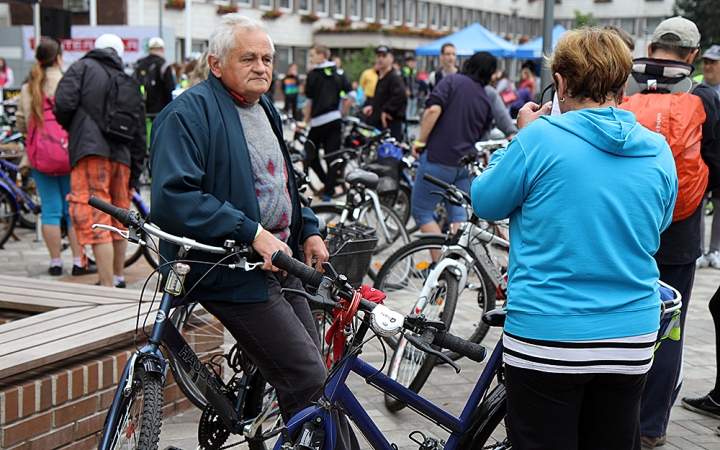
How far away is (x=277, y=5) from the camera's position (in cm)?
4800

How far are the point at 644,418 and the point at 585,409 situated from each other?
1800mm

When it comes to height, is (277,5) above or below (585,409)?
above

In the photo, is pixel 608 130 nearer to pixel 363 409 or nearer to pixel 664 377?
pixel 363 409

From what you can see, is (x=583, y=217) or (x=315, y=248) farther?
(x=315, y=248)

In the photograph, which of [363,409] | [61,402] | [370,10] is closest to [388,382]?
[363,409]

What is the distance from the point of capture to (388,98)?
12102 millimetres

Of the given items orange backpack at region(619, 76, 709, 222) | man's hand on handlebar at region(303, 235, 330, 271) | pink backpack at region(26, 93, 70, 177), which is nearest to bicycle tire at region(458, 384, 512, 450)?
man's hand on handlebar at region(303, 235, 330, 271)

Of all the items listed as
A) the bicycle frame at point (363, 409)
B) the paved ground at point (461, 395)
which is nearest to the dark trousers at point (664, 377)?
the paved ground at point (461, 395)

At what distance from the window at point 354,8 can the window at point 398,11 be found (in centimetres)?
404

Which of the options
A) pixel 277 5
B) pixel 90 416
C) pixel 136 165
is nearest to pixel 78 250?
pixel 136 165

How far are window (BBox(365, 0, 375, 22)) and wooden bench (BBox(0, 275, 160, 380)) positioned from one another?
53.2 m

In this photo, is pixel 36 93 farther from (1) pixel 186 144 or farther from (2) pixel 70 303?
(1) pixel 186 144

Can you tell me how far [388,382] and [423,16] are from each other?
6058 centimetres

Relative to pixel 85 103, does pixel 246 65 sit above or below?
above
